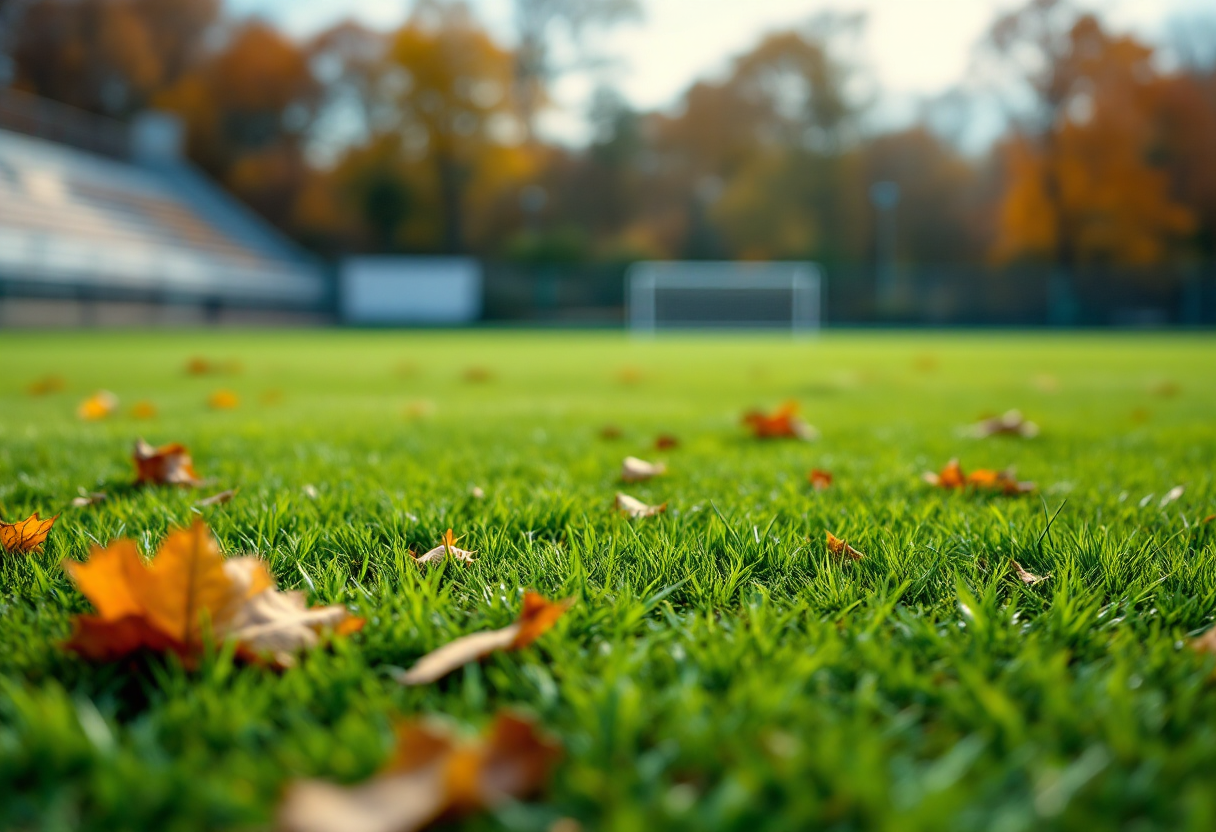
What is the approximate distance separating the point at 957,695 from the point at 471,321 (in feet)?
107

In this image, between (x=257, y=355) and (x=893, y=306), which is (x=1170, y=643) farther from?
(x=893, y=306)

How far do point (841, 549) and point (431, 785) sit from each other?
37.3 inches

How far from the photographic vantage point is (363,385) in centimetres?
644

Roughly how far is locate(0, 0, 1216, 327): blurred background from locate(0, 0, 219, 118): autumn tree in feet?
0.41

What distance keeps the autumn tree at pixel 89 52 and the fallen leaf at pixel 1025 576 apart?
45.6m

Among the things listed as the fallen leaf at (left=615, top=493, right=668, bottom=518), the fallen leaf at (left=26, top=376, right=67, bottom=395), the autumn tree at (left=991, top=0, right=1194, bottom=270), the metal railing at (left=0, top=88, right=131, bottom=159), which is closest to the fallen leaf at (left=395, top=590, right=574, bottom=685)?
the fallen leaf at (left=615, top=493, right=668, bottom=518)

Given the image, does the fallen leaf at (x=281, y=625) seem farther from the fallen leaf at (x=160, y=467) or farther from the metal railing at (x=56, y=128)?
→ the metal railing at (x=56, y=128)

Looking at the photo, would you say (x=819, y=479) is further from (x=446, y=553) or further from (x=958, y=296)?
(x=958, y=296)

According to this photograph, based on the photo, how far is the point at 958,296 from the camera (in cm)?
3316

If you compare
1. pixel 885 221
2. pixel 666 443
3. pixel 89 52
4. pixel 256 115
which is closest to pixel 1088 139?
pixel 885 221

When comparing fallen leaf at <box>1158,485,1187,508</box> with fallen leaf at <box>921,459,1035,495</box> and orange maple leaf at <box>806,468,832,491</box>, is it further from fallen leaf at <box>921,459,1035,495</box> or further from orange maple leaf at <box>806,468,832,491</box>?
orange maple leaf at <box>806,468,832,491</box>

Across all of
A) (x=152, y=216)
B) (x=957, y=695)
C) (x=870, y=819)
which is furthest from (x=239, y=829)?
(x=152, y=216)

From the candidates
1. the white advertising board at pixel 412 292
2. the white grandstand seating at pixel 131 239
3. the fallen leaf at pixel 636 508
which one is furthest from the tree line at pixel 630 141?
the fallen leaf at pixel 636 508

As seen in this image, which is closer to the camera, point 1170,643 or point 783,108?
point 1170,643
